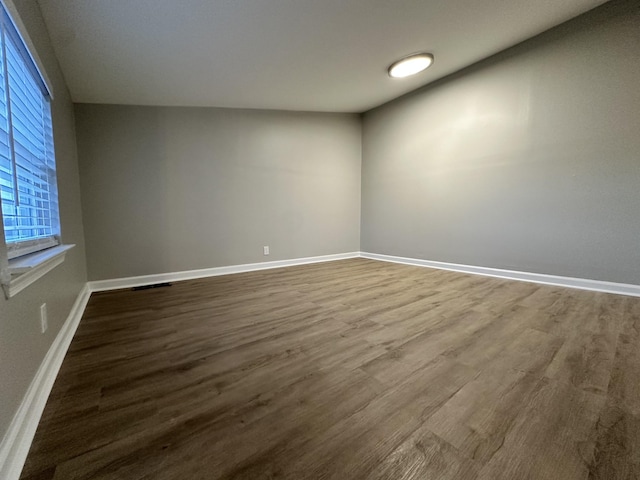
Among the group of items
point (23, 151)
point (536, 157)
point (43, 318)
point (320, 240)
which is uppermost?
point (536, 157)

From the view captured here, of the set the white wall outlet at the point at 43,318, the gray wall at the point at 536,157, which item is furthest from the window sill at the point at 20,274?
the gray wall at the point at 536,157

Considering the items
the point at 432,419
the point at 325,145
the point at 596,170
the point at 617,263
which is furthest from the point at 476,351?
the point at 325,145

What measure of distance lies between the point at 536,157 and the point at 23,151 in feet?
14.0

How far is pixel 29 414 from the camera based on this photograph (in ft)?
3.18

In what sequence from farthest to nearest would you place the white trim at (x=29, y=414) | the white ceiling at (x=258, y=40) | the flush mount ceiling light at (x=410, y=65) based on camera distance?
the flush mount ceiling light at (x=410, y=65), the white ceiling at (x=258, y=40), the white trim at (x=29, y=414)

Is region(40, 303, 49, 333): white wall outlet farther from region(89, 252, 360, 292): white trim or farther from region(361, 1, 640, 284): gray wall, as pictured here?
region(361, 1, 640, 284): gray wall

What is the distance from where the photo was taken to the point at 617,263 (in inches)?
98.3

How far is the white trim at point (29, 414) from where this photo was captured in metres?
0.78

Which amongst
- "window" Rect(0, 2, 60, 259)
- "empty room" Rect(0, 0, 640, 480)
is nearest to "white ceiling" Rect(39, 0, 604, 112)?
"empty room" Rect(0, 0, 640, 480)

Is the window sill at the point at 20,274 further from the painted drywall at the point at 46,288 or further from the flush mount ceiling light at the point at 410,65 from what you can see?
the flush mount ceiling light at the point at 410,65

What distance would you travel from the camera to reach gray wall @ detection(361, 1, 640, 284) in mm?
2447

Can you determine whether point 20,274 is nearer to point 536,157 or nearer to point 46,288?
point 46,288

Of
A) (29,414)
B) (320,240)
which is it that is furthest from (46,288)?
(320,240)

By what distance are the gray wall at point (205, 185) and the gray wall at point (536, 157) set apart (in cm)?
136
